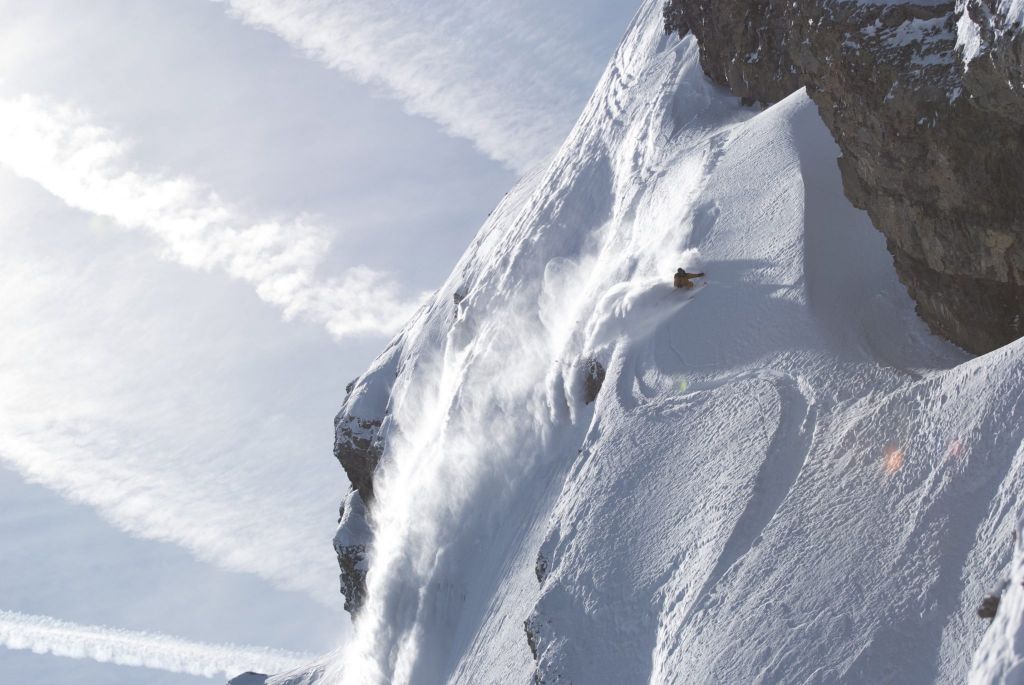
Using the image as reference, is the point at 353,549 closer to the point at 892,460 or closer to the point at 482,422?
the point at 482,422

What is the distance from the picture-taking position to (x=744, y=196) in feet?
79.0

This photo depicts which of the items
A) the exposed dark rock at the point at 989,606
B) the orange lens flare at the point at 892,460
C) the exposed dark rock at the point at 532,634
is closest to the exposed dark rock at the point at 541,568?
the exposed dark rock at the point at 532,634

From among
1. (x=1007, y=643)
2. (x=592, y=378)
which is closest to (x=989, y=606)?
(x=1007, y=643)

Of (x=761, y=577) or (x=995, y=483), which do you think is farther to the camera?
(x=761, y=577)

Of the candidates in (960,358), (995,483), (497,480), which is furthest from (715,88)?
(995,483)

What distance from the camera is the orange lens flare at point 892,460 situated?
48.2 ft

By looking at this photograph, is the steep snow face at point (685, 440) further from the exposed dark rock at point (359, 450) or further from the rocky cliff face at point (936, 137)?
the rocky cliff face at point (936, 137)

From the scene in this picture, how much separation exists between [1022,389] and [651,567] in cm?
725

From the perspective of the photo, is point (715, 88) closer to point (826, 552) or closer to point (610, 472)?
point (610, 472)

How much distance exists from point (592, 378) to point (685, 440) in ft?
17.0

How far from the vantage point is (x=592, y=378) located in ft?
79.9

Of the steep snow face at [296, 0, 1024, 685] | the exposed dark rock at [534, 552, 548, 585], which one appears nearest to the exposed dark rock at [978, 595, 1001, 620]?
the steep snow face at [296, 0, 1024, 685]

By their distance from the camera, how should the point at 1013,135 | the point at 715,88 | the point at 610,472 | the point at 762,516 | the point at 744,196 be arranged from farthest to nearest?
the point at 715,88 < the point at 744,196 < the point at 610,472 < the point at 762,516 < the point at 1013,135

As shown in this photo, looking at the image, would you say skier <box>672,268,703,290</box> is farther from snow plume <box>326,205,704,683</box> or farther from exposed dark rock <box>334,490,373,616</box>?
exposed dark rock <box>334,490,373,616</box>
